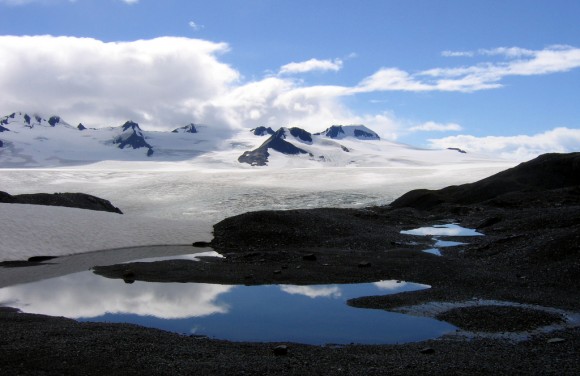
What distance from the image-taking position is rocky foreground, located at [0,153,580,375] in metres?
9.85

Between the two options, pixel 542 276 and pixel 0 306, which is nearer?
pixel 0 306

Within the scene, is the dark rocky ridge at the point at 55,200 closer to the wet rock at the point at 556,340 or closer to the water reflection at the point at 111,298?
the water reflection at the point at 111,298

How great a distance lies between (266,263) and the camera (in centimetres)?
2412

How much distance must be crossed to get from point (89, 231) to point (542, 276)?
83.9 ft

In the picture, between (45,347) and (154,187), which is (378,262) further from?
(154,187)

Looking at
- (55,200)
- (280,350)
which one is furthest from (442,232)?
(55,200)

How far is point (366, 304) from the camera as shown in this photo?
53.6 ft

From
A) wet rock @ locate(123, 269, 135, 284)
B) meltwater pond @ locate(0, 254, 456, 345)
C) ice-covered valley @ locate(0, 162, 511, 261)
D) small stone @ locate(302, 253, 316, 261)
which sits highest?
ice-covered valley @ locate(0, 162, 511, 261)

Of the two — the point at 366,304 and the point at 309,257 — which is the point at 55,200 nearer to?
the point at 309,257

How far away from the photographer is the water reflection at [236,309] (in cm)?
1334

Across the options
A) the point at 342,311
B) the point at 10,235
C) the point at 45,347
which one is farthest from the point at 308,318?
the point at 10,235

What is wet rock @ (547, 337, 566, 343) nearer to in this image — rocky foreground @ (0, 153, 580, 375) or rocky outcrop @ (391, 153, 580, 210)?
rocky foreground @ (0, 153, 580, 375)

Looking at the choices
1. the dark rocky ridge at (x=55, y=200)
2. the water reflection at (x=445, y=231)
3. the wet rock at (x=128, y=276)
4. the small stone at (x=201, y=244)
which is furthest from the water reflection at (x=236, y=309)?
the dark rocky ridge at (x=55, y=200)

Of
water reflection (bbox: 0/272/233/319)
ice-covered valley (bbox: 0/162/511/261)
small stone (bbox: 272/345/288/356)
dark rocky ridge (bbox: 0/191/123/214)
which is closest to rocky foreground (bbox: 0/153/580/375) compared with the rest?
small stone (bbox: 272/345/288/356)
